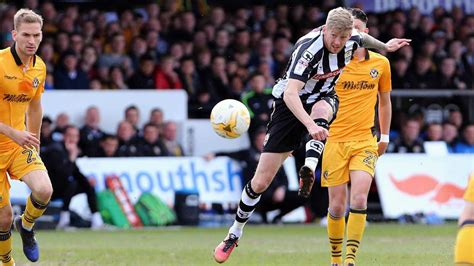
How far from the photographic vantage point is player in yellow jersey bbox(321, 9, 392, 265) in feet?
34.9

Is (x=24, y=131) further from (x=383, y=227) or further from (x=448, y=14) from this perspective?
(x=448, y=14)

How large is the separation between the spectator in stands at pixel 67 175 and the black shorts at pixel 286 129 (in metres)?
7.20

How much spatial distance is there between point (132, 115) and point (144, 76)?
55.6 inches

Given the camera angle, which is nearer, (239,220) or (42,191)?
(42,191)

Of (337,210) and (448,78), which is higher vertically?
(337,210)

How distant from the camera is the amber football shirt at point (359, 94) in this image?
11.2 metres

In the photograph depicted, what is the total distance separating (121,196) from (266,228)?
2.36 m

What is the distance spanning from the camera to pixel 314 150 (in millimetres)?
10297

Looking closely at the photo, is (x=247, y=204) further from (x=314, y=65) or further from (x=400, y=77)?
(x=400, y=77)

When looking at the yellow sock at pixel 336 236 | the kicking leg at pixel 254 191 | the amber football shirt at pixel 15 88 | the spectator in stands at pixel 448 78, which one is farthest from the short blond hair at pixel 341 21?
the spectator in stands at pixel 448 78

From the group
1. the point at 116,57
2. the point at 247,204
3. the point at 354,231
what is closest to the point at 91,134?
the point at 116,57

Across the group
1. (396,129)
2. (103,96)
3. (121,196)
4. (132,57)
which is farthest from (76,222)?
(396,129)

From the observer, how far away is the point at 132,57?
19.7 metres

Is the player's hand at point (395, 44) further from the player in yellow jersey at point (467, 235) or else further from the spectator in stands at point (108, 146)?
the spectator in stands at point (108, 146)
